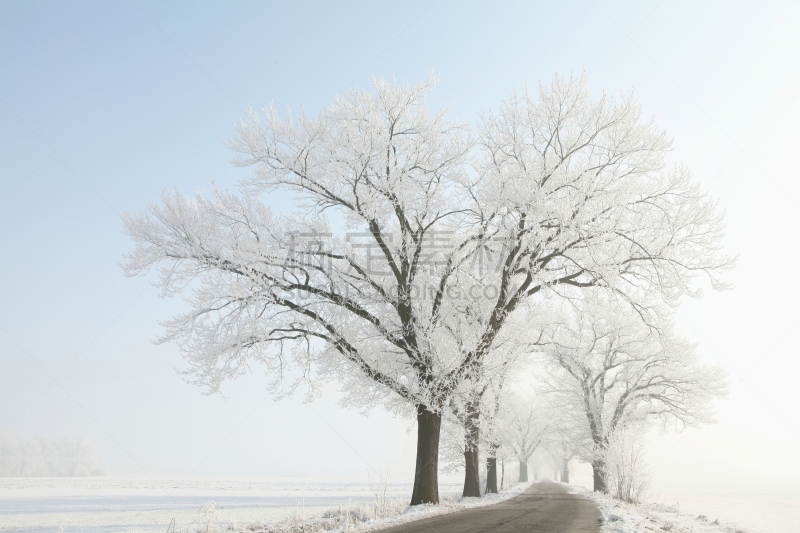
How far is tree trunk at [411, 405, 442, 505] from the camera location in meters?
Answer: 12.9

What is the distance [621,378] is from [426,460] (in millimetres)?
20856

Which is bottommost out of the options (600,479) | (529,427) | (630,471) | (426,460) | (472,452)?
(600,479)

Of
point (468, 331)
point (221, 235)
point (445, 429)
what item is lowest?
point (445, 429)

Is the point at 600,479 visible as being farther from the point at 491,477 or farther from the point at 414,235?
the point at 414,235

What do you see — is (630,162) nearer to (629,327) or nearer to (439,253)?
(439,253)

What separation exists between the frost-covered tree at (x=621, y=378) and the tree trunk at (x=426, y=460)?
13798 mm

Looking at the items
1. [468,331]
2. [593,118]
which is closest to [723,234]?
[593,118]

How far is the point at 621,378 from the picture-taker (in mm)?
29484

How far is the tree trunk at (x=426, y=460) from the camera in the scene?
42.3 ft

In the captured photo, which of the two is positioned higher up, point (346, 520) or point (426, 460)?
point (426, 460)

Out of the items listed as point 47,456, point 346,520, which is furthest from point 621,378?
point 47,456

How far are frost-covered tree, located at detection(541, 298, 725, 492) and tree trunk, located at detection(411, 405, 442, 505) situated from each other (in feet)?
45.3

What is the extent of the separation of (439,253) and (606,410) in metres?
22.1

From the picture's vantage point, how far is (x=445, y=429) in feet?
82.2
